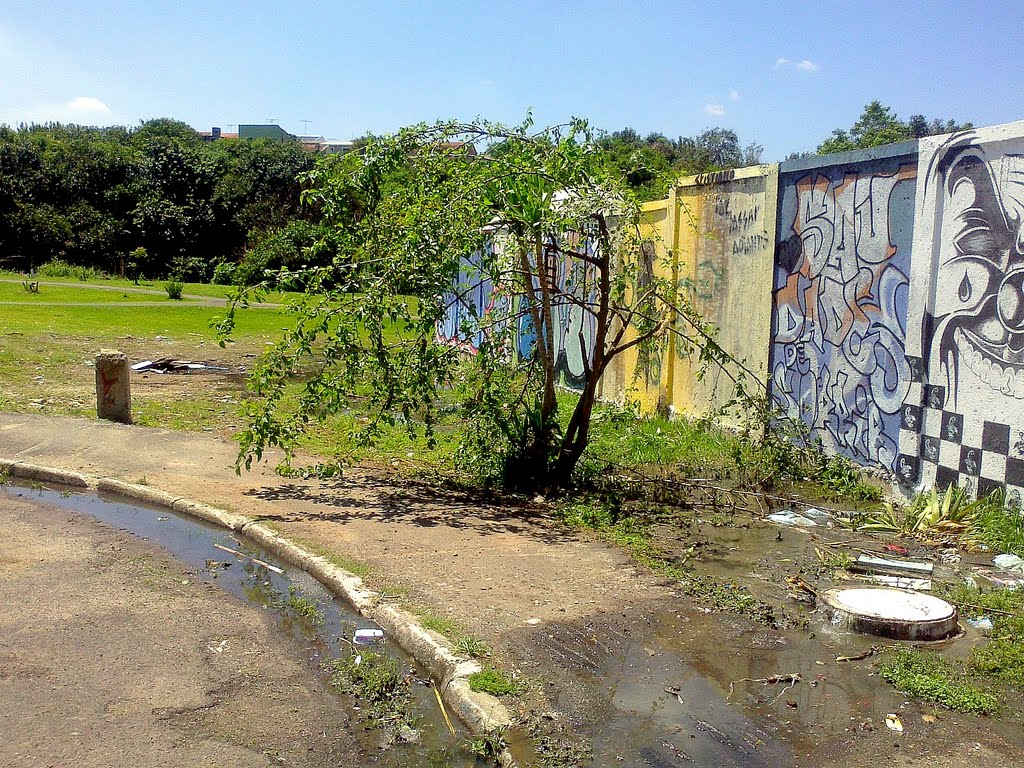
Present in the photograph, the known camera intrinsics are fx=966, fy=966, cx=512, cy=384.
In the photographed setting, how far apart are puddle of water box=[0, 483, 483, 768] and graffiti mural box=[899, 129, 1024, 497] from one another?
4.62 m

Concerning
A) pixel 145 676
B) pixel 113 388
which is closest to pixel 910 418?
pixel 145 676

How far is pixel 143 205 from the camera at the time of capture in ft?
135

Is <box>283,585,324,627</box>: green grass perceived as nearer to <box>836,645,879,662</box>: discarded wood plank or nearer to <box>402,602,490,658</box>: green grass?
<box>402,602,490,658</box>: green grass

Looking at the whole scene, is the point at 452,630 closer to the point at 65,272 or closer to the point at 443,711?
the point at 443,711

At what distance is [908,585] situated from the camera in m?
5.95

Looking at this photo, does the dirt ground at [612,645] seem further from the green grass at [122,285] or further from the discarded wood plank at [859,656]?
the green grass at [122,285]

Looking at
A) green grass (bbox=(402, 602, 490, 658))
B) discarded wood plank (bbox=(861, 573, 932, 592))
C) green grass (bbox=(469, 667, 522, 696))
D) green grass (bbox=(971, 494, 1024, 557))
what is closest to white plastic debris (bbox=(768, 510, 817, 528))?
green grass (bbox=(971, 494, 1024, 557))

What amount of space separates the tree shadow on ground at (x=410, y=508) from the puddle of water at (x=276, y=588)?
0.67 m

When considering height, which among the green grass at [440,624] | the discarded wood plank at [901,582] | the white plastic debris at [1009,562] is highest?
the white plastic debris at [1009,562]

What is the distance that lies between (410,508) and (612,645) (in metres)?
3.10

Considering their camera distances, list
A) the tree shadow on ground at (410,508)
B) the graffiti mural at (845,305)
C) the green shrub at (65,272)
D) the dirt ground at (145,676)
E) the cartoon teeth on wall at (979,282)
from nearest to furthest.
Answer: the dirt ground at (145,676)
the cartoon teeth on wall at (979,282)
the tree shadow on ground at (410,508)
the graffiti mural at (845,305)
the green shrub at (65,272)

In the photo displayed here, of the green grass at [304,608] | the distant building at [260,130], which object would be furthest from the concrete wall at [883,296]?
the distant building at [260,130]

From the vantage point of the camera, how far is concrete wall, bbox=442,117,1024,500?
22.8 feet

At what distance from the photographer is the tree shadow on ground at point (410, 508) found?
286 inches
